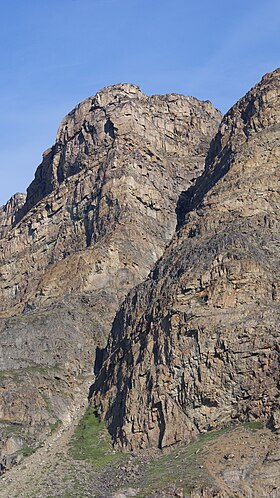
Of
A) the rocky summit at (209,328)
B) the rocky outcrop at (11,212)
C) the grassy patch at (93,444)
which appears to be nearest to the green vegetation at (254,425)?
the rocky summit at (209,328)

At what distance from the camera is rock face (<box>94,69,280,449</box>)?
8881 centimetres

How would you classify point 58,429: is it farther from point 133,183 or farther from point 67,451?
point 133,183

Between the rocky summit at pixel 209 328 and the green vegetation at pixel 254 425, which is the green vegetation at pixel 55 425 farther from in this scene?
the green vegetation at pixel 254 425

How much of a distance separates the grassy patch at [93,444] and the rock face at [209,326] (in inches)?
49.3

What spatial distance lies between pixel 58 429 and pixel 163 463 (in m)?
18.8

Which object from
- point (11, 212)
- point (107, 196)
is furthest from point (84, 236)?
point (11, 212)

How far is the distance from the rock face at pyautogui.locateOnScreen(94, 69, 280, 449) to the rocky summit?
0.10 meters

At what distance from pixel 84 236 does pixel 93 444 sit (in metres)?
49.0

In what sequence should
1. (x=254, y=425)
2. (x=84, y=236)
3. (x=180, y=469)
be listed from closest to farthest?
(x=180, y=469), (x=254, y=425), (x=84, y=236)

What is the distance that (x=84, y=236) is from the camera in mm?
139125

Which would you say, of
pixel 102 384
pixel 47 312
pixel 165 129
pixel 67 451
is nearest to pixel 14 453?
pixel 67 451

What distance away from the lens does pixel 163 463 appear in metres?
85.0

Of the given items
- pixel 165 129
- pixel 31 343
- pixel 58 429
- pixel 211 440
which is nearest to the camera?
pixel 211 440

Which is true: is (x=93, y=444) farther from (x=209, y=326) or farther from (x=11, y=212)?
(x=11, y=212)
